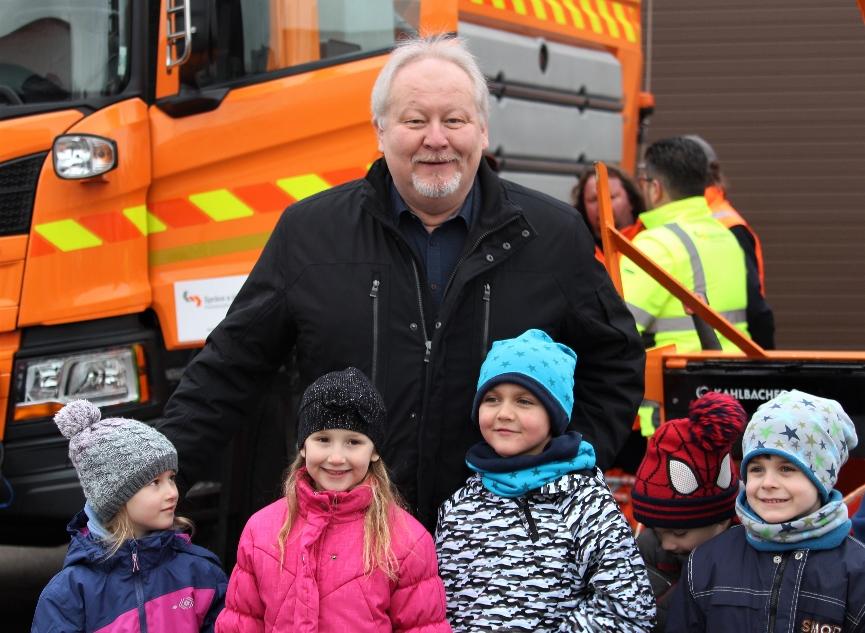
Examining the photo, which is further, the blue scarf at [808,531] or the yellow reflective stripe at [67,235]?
the yellow reflective stripe at [67,235]

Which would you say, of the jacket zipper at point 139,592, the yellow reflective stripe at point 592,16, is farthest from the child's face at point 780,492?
the yellow reflective stripe at point 592,16

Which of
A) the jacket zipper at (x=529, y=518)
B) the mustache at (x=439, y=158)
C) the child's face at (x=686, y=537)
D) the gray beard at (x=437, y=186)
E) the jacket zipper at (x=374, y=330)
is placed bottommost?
the child's face at (x=686, y=537)

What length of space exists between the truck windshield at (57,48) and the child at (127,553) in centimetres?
185

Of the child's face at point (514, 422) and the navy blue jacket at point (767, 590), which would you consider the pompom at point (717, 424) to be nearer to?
the navy blue jacket at point (767, 590)

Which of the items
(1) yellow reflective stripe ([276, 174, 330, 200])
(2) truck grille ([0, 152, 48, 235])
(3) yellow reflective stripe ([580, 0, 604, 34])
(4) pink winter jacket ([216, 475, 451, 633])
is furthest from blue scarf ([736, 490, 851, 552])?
(3) yellow reflective stripe ([580, 0, 604, 34])

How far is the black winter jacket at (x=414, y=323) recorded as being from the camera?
134 inches

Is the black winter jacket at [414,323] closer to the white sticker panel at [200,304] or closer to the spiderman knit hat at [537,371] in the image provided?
the spiderman knit hat at [537,371]

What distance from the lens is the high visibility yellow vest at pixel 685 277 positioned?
5230 millimetres

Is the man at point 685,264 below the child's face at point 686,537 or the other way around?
the other way around

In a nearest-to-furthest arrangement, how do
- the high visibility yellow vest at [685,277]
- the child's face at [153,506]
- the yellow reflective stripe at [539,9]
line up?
1. the child's face at [153,506]
2. the high visibility yellow vest at [685,277]
3. the yellow reflective stripe at [539,9]

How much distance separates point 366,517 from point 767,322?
10.5ft

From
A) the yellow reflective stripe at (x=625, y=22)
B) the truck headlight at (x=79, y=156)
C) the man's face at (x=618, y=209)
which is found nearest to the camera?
the truck headlight at (x=79, y=156)

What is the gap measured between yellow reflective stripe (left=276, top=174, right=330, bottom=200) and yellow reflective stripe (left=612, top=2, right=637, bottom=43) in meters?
2.16

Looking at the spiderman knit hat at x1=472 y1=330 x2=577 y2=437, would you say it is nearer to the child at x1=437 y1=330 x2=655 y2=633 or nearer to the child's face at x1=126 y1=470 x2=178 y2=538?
the child at x1=437 y1=330 x2=655 y2=633
